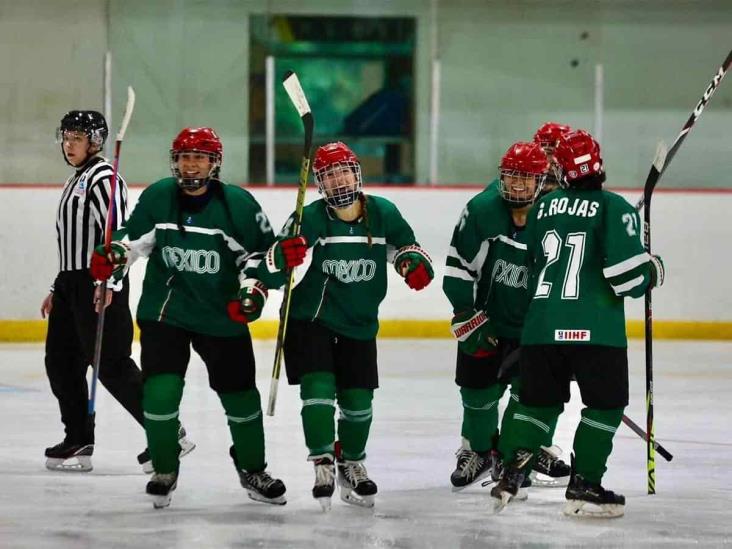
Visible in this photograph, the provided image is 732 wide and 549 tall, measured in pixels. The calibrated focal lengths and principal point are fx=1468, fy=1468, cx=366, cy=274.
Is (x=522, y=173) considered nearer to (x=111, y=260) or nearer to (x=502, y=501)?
(x=502, y=501)

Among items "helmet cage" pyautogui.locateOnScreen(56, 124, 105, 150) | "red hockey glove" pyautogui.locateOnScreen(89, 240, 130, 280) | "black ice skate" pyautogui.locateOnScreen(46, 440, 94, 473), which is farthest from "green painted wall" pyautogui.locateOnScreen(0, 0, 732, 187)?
"red hockey glove" pyautogui.locateOnScreen(89, 240, 130, 280)

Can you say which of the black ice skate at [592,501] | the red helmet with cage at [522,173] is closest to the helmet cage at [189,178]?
the red helmet with cage at [522,173]

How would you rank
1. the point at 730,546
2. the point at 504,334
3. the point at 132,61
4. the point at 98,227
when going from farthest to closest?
the point at 132,61, the point at 98,227, the point at 504,334, the point at 730,546

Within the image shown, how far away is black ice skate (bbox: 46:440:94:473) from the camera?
16.4ft

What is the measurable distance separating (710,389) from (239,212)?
3762 mm

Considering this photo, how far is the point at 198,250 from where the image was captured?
4.35 m

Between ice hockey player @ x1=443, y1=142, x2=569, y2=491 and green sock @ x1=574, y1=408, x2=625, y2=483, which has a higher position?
ice hockey player @ x1=443, y1=142, x2=569, y2=491

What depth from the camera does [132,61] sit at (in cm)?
1003

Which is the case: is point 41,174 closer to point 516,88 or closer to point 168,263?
point 516,88

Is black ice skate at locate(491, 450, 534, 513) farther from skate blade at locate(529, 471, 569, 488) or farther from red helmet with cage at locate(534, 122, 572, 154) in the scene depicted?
red helmet with cage at locate(534, 122, 572, 154)

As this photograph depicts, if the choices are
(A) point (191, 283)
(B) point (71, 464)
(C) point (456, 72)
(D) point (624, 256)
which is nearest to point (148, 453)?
(B) point (71, 464)

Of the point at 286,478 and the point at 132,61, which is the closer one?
the point at 286,478

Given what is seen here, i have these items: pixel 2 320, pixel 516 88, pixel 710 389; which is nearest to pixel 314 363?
pixel 710 389

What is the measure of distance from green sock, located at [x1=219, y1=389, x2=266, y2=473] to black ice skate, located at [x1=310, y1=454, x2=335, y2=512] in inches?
8.9
